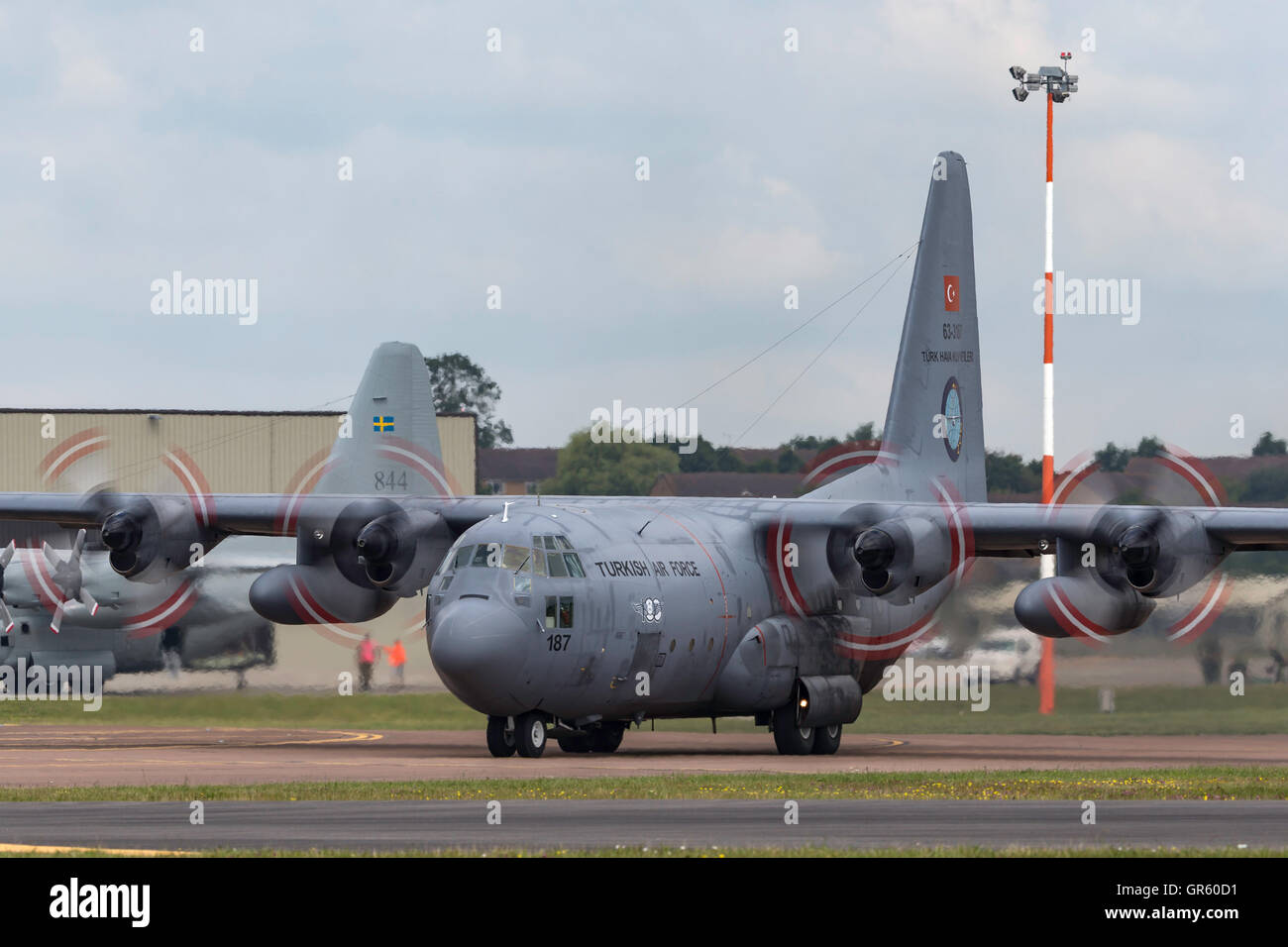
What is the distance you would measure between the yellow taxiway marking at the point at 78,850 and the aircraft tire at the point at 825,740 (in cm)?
1901

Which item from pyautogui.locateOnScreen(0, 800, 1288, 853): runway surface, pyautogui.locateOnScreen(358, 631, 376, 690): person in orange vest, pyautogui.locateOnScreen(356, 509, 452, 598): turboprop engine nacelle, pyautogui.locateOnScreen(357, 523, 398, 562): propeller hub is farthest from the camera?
pyautogui.locateOnScreen(358, 631, 376, 690): person in orange vest

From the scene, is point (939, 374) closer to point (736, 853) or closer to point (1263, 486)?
point (1263, 486)

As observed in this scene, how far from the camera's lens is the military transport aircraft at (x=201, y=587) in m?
37.8

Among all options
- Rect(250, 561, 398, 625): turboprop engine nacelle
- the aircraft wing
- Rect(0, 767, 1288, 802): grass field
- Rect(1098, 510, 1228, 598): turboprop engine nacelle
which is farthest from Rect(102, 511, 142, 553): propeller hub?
Rect(1098, 510, 1228, 598): turboprop engine nacelle

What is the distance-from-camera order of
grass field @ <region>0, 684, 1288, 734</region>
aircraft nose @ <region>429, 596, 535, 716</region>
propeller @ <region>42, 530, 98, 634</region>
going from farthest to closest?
propeller @ <region>42, 530, 98, 634</region> < grass field @ <region>0, 684, 1288, 734</region> < aircraft nose @ <region>429, 596, 535, 716</region>

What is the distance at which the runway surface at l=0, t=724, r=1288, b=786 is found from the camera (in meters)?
25.2

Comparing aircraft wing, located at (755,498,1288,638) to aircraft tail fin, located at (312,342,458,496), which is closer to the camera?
aircraft wing, located at (755,498,1288,638)

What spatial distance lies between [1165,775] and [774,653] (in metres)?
8.20

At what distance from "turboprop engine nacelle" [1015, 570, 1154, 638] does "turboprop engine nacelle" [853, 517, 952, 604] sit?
66.3 inches

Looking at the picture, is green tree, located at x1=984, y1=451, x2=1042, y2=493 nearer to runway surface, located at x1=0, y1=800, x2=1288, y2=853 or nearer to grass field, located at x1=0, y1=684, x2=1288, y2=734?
grass field, located at x1=0, y1=684, x2=1288, y2=734

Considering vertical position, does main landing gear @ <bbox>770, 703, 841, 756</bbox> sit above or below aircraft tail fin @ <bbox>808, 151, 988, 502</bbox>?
below

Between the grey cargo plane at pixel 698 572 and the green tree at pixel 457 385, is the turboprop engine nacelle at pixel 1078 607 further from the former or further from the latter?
the green tree at pixel 457 385

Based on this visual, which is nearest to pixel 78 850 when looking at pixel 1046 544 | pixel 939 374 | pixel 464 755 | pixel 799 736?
pixel 464 755

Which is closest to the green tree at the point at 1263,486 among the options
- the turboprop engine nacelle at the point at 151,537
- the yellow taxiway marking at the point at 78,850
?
the turboprop engine nacelle at the point at 151,537
